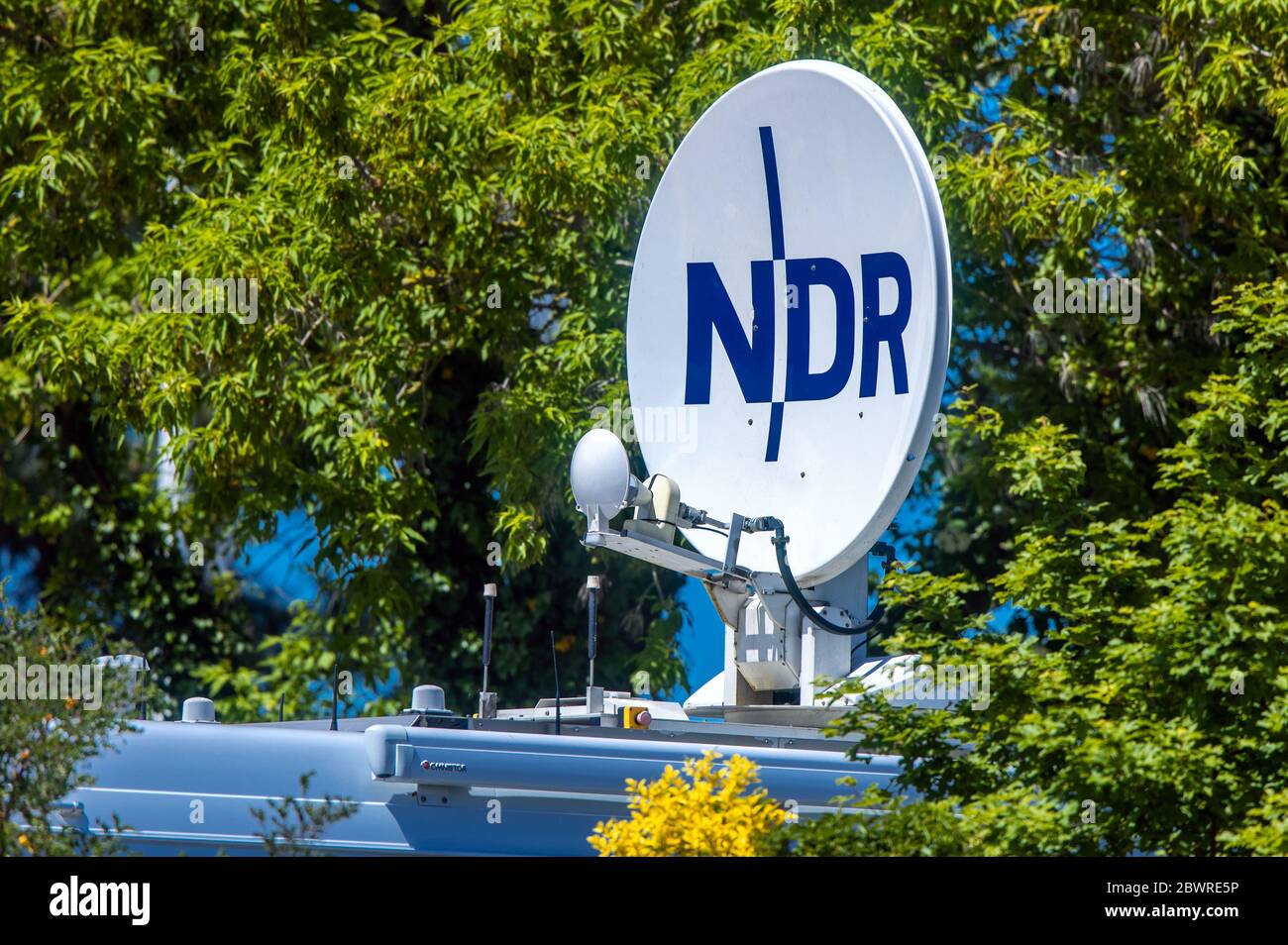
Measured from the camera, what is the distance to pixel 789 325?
39.5 feet

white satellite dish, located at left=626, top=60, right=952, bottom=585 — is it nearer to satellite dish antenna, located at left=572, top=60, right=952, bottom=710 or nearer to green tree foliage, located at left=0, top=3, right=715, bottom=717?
satellite dish antenna, located at left=572, top=60, right=952, bottom=710

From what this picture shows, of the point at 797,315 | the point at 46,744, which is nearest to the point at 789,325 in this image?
the point at 797,315

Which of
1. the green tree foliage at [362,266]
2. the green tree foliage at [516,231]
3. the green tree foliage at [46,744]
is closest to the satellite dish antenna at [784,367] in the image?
the green tree foliage at [516,231]

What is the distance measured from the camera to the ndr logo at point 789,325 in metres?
11.3

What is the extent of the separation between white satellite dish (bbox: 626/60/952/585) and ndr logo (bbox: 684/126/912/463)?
11 millimetres

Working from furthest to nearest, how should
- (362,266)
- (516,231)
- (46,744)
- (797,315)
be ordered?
(516,231) → (362,266) → (797,315) → (46,744)

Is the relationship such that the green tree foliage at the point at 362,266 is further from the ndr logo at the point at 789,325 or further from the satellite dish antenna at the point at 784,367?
the ndr logo at the point at 789,325

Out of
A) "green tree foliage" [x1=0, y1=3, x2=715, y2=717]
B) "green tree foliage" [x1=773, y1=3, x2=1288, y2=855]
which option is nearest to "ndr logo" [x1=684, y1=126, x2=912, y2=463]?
"green tree foliage" [x1=773, y1=3, x2=1288, y2=855]

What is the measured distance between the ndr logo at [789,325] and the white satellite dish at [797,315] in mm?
11

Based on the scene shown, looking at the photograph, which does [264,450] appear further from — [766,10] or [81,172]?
[766,10]

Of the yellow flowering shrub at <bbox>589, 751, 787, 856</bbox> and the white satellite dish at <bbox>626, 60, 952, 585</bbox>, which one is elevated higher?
the white satellite dish at <bbox>626, 60, 952, 585</bbox>

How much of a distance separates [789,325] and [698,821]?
180 inches

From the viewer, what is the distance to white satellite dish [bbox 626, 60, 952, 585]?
1107cm

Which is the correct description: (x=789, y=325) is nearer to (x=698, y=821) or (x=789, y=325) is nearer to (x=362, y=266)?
(x=698, y=821)
